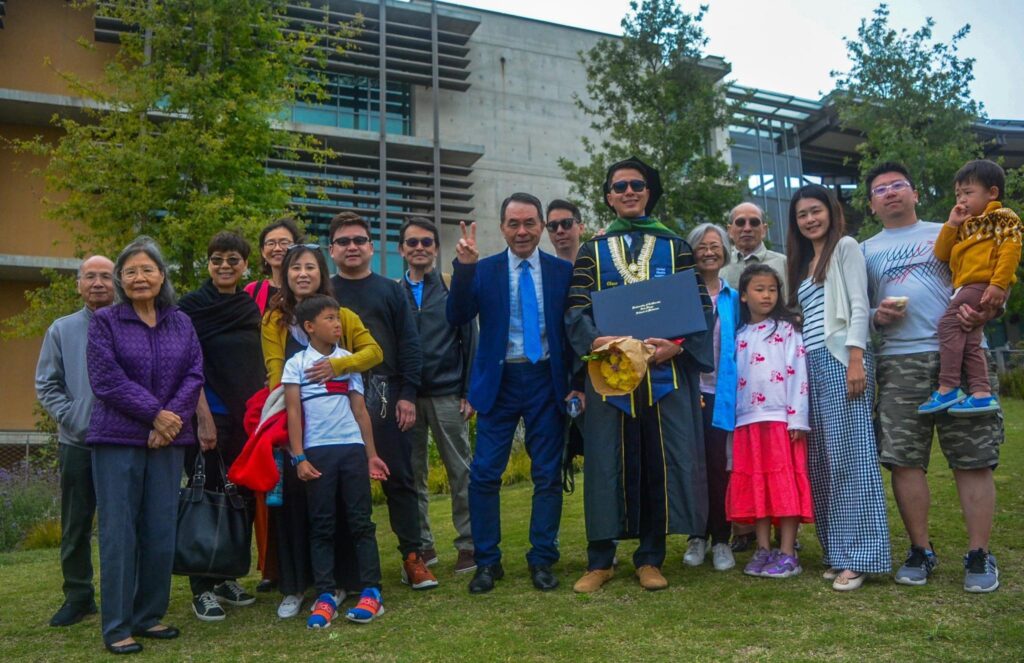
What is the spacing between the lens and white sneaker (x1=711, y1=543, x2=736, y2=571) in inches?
199

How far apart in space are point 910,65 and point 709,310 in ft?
59.3

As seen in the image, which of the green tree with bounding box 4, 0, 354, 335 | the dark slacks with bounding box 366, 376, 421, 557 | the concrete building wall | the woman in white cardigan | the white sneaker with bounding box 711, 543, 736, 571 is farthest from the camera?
the concrete building wall

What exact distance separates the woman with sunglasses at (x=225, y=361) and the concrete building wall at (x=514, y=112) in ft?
58.7

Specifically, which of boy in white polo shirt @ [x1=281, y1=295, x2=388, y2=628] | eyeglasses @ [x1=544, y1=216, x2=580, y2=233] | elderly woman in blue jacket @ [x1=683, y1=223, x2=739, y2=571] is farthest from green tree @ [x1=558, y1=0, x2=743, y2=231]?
boy in white polo shirt @ [x1=281, y1=295, x2=388, y2=628]

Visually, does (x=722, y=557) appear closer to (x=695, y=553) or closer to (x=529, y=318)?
(x=695, y=553)

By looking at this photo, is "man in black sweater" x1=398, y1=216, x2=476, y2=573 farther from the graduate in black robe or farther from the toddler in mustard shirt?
the toddler in mustard shirt

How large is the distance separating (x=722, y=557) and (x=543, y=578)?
1142mm

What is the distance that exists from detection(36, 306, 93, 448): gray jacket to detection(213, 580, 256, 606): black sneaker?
1.18m

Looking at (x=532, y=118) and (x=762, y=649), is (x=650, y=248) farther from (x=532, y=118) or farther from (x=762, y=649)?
(x=532, y=118)

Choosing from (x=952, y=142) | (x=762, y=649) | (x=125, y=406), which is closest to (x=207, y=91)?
(x=125, y=406)

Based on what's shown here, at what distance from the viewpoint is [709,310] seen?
4898 mm

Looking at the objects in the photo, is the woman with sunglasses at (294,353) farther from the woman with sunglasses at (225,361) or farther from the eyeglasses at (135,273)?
the eyeglasses at (135,273)

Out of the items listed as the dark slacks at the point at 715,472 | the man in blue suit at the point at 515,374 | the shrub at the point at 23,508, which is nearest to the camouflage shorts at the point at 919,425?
the dark slacks at the point at 715,472

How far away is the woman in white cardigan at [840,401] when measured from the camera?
4.50m
